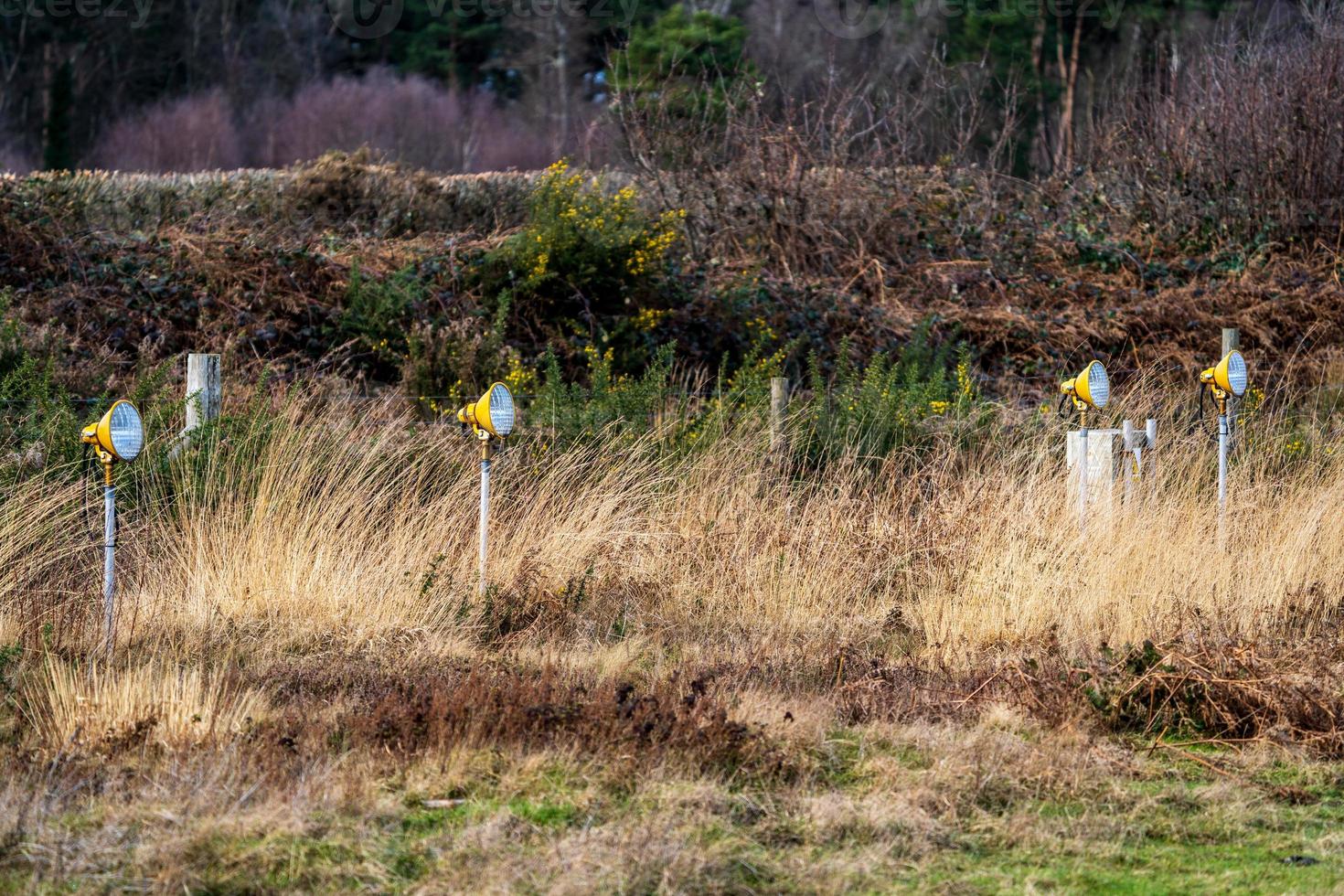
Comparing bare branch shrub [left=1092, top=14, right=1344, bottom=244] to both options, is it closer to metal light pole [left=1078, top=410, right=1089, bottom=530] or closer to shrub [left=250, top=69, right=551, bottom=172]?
metal light pole [left=1078, top=410, right=1089, bottom=530]

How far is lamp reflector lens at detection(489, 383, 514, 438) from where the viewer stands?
6.58 meters

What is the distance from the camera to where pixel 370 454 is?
794cm

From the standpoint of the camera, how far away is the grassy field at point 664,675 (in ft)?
12.7

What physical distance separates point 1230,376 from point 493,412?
410 cm

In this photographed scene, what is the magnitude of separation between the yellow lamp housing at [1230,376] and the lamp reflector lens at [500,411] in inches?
155

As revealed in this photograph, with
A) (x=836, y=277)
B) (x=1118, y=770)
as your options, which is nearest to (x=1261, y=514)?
(x=1118, y=770)

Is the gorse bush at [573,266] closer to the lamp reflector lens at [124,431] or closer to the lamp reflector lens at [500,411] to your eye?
the lamp reflector lens at [500,411]

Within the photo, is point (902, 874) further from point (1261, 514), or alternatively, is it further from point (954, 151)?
point (954, 151)

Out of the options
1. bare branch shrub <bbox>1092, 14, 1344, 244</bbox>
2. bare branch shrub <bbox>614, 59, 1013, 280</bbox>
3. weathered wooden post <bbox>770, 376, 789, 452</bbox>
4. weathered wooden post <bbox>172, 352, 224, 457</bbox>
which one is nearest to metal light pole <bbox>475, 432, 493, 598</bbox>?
weathered wooden post <bbox>172, 352, 224, 457</bbox>

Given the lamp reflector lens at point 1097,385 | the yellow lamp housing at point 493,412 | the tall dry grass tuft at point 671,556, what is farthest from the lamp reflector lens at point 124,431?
the lamp reflector lens at point 1097,385

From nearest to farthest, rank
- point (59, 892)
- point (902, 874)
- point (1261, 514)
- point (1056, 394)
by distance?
point (59, 892)
point (902, 874)
point (1261, 514)
point (1056, 394)

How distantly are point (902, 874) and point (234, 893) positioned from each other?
1.74m

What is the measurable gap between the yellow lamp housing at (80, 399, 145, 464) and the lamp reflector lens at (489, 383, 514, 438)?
5.27 feet

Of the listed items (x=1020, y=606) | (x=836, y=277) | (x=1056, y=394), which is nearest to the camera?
(x=1020, y=606)
